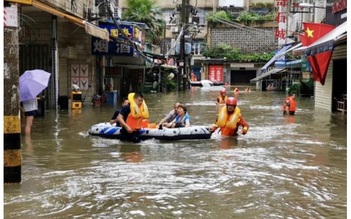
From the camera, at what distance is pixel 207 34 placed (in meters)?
65.9

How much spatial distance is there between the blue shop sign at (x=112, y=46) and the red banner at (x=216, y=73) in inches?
1590

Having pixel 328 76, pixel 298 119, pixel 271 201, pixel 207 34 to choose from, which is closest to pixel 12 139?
pixel 271 201

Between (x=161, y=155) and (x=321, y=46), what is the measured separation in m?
7.99

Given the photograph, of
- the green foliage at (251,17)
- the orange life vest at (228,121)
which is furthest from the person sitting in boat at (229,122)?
the green foliage at (251,17)

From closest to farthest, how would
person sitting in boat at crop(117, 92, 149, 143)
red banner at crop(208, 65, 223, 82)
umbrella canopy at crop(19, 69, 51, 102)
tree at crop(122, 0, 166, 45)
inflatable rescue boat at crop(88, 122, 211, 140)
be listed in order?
person sitting in boat at crop(117, 92, 149, 143)
inflatable rescue boat at crop(88, 122, 211, 140)
umbrella canopy at crop(19, 69, 51, 102)
tree at crop(122, 0, 166, 45)
red banner at crop(208, 65, 223, 82)

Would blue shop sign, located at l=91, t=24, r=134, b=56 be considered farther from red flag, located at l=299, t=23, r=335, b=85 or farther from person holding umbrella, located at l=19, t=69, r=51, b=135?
person holding umbrella, located at l=19, t=69, r=51, b=135

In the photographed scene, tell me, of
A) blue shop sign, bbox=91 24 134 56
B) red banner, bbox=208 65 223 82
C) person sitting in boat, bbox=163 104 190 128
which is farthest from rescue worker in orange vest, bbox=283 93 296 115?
red banner, bbox=208 65 223 82

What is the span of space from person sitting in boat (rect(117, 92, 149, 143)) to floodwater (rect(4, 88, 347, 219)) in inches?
12.0

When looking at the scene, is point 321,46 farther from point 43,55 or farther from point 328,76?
point 43,55

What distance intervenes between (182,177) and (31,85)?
19.7 feet

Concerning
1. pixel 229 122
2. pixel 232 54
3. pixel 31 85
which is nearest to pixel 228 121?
pixel 229 122

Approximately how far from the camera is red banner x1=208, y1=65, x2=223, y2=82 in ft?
218

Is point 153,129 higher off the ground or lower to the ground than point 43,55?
lower

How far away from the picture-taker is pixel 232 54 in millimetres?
64062
